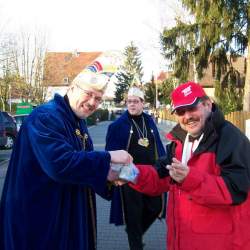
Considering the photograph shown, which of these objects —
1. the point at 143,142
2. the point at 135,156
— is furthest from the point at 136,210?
the point at 143,142

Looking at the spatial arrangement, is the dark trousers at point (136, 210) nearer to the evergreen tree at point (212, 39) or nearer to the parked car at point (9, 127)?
the evergreen tree at point (212, 39)

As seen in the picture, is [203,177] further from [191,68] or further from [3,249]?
[191,68]

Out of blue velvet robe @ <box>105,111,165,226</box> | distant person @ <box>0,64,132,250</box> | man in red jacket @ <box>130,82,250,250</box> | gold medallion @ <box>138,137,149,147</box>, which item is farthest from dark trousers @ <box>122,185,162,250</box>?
distant person @ <box>0,64,132,250</box>

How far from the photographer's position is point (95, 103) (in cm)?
283

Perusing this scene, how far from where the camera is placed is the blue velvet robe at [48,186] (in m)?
2.52

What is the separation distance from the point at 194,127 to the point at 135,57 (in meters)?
87.3

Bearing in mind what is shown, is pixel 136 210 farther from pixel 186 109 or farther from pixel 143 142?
pixel 186 109

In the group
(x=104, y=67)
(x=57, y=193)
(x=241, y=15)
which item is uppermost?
(x=241, y=15)

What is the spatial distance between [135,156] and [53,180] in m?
3.00

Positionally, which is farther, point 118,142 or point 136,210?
point 118,142

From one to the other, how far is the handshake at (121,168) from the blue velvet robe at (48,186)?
64mm

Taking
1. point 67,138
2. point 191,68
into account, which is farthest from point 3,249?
point 191,68

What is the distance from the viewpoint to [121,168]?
9.08 feet

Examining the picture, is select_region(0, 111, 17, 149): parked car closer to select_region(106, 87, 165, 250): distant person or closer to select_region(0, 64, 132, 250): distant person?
select_region(106, 87, 165, 250): distant person
